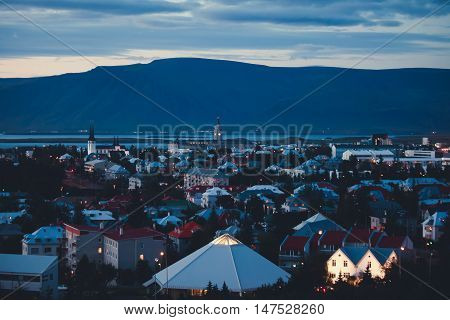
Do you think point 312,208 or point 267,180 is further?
point 267,180

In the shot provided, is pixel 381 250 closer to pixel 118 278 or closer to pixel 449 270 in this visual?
pixel 449 270

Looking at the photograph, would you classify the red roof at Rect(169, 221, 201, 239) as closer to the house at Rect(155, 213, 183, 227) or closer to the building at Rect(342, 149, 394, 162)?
the house at Rect(155, 213, 183, 227)

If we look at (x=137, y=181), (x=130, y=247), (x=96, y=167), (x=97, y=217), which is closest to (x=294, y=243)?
(x=130, y=247)

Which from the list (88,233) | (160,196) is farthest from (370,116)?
(88,233)

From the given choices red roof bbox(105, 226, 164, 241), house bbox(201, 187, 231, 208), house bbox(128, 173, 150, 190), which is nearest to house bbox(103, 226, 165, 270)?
red roof bbox(105, 226, 164, 241)

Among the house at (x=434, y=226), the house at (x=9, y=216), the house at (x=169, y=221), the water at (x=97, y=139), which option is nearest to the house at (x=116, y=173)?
the house at (x=9, y=216)

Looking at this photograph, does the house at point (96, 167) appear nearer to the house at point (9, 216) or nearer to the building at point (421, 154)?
the building at point (421, 154)
